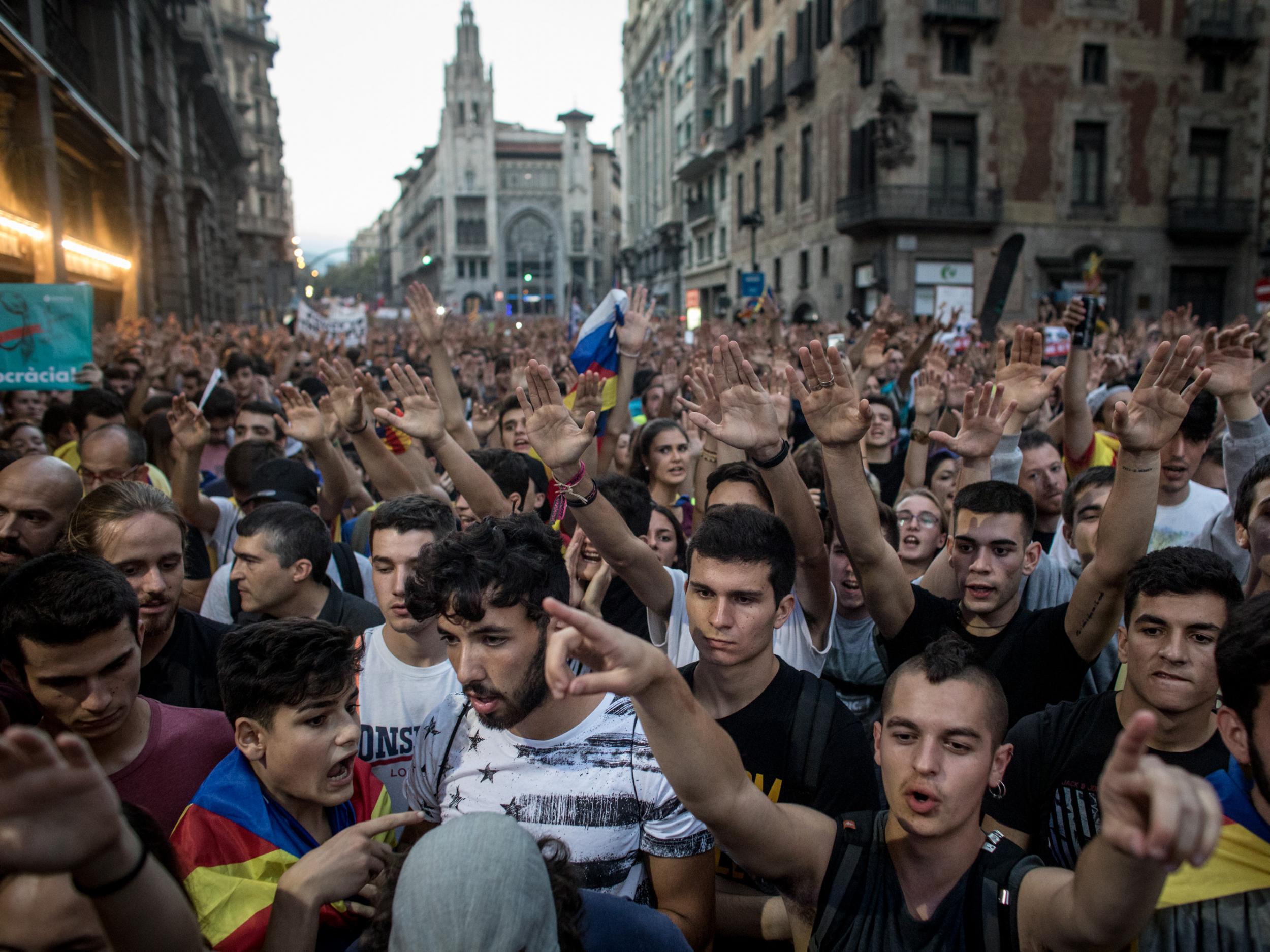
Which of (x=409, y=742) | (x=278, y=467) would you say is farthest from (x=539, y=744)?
(x=278, y=467)

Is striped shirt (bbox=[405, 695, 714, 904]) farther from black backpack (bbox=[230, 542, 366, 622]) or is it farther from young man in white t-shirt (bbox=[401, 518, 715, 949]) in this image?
black backpack (bbox=[230, 542, 366, 622])

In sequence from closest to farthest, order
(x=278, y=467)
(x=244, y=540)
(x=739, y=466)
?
(x=244, y=540) < (x=739, y=466) < (x=278, y=467)

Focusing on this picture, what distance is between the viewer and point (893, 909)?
1.88m

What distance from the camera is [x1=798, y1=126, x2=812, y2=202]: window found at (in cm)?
3016

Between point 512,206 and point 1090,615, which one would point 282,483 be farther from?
point 512,206

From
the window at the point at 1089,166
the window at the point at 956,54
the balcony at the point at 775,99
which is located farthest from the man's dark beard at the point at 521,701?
the balcony at the point at 775,99

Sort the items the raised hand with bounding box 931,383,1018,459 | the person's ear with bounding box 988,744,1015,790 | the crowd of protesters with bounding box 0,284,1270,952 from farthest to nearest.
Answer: the raised hand with bounding box 931,383,1018,459 < the person's ear with bounding box 988,744,1015,790 < the crowd of protesters with bounding box 0,284,1270,952

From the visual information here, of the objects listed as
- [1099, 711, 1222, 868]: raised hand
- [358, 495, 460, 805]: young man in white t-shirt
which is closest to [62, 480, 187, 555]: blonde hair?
[358, 495, 460, 805]: young man in white t-shirt

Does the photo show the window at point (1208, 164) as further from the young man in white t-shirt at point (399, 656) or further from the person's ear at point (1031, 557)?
the young man in white t-shirt at point (399, 656)

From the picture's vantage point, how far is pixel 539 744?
84.9 inches

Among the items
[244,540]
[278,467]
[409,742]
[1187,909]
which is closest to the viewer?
[1187,909]

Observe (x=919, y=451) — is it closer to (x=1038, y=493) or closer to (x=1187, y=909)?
(x=1038, y=493)

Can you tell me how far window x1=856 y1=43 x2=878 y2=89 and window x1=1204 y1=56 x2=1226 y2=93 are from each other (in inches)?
399

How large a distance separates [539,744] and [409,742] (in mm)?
853
